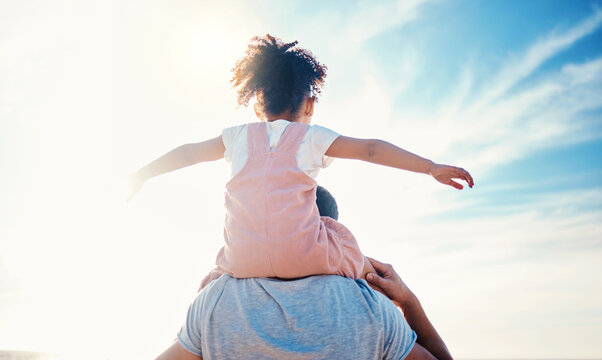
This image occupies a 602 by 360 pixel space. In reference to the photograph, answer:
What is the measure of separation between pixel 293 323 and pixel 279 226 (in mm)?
495

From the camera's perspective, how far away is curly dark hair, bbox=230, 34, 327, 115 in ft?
11.2

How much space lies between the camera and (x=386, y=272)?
316cm

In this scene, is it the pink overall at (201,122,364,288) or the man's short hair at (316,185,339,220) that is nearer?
the pink overall at (201,122,364,288)

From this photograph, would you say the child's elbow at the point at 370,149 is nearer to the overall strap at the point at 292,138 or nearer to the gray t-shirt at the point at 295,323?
the overall strap at the point at 292,138

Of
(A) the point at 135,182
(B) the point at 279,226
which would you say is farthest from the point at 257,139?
(A) the point at 135,182

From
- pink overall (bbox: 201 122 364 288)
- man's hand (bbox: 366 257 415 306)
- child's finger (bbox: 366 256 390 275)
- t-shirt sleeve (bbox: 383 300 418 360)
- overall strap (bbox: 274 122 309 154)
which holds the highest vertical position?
overall strap (bbox: 274 122 309 154)

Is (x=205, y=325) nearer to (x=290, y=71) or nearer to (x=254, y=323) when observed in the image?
(x=254, y=323)

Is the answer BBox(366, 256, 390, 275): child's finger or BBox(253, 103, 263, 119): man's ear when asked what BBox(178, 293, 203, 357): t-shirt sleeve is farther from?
BBox(253, 103, 263, 119): man's ear

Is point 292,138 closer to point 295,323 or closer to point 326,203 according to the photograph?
point 326,203

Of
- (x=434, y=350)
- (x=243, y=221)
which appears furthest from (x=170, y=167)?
(x=434, y=350)

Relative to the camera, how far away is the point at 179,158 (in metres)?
3.17

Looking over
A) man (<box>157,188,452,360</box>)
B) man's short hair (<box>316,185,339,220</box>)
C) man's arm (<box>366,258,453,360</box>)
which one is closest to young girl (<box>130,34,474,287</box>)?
man (<box>157,188,452,360</box>)

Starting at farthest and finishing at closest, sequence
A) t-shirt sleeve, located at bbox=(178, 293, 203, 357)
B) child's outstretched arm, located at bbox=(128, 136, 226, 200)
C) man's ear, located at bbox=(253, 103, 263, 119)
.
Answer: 1. man's ear, located at bbox=(253, 103, 263, 119)
2. child's outstretched arm, located at bbox=(128, 136, 226, 200)
3. t-shirt sleeve, located at bbox=(178, 293, 203, 357)

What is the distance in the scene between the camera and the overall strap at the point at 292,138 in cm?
276
